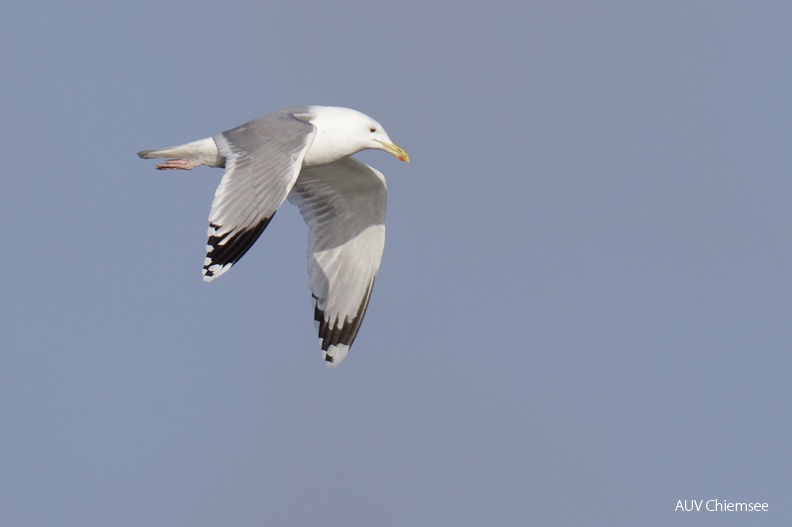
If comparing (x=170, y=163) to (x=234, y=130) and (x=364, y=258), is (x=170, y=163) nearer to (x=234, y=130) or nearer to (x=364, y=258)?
(x=234, y=130)

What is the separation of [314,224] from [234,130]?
1.81 metres

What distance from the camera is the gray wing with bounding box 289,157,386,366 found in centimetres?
1275

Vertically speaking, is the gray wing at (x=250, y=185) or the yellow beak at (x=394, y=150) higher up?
the yellow beak at (x=394, y=150)

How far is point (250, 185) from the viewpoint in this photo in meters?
10.3

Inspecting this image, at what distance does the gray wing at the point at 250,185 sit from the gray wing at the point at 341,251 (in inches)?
66.9

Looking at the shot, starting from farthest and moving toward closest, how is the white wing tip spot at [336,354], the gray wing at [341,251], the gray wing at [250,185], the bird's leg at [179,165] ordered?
the white wing tip spot at [336,354] < the gray wing at [341,251] < the bird's leg at [179,165] < the gray wing at [250,185]

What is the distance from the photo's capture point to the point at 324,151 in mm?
11539

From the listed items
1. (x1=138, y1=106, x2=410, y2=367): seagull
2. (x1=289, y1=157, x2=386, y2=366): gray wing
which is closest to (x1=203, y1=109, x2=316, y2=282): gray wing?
(x1=138, y1=106, x2=410, y2=367): seagull

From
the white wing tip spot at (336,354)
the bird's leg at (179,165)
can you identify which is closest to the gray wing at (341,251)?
the white wing tip spot at (336,354)

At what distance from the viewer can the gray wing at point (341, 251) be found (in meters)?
12.8

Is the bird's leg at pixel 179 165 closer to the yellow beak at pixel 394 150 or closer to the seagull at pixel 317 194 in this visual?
the seagull at pixel 317 194

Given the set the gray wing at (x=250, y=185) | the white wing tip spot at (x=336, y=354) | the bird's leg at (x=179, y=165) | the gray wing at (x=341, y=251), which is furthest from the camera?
the white wing tip spot at (x=336, y=354)

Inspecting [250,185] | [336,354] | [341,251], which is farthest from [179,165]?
[336,354]

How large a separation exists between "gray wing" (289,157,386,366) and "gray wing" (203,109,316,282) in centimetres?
170
